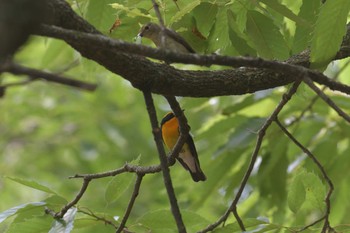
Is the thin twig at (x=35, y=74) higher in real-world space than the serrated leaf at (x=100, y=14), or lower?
higher

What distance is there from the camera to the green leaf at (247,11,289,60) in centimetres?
259

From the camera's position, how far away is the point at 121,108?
7.71 metres

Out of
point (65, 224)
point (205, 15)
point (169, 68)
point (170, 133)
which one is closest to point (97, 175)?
point (65, 224)

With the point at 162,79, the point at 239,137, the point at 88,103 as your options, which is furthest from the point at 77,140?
the point at 162,79

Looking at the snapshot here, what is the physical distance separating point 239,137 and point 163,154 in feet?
6.13

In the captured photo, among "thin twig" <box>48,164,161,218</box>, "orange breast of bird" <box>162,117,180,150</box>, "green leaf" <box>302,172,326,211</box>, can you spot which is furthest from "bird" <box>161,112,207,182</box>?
"green leaf" <box>302,172,326,211</box>

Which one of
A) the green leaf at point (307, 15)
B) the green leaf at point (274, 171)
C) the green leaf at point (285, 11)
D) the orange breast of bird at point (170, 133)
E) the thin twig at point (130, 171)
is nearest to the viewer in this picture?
the green leaf at point (285, 11)

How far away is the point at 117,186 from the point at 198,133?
172 centimetres

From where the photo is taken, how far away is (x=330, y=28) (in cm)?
217

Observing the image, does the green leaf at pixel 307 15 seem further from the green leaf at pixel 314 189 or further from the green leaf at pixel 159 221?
the green leaf at pixel 159 221

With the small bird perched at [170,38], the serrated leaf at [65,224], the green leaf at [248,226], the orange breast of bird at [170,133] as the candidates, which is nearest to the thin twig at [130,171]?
the serrated leaf at [65,224]

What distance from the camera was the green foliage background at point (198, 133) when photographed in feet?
8.47

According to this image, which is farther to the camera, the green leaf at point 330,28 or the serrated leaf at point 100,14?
the serrated leaf at point 100,14

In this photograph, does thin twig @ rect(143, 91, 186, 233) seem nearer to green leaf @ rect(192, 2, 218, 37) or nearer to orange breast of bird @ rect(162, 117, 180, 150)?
green leaf @ rect(192, 2, 218, 37)
